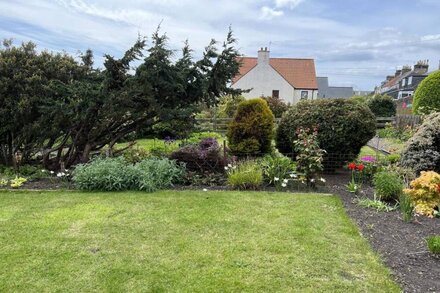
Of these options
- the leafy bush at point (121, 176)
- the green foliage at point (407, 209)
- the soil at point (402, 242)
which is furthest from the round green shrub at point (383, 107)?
the leafy bush at point (121, 176)

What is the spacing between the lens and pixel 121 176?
5.98m

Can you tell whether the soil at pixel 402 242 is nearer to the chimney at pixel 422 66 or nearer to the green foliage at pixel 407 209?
the green foliage at pixel 407 209

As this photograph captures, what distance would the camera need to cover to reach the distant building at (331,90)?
5188 centimetres

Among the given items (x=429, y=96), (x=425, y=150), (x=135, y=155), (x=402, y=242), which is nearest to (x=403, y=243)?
(x=402, y=242)

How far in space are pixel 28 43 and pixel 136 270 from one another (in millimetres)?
5888

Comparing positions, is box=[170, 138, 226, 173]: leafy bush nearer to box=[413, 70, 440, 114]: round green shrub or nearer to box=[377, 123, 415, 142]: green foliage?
box=[377, 123, 415, 142]: green foliage

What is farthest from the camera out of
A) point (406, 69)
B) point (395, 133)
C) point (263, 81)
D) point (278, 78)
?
point (406, 69)

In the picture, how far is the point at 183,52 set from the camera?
24.4ft

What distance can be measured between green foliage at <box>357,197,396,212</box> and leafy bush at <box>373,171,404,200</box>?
179 mm

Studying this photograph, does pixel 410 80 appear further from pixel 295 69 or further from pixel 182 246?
pixel 182 246

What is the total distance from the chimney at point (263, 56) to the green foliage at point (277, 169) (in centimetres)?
2571

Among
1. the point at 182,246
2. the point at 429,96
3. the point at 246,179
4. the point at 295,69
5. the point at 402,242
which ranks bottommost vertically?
the point at 182,246

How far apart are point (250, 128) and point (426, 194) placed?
3.94 metres

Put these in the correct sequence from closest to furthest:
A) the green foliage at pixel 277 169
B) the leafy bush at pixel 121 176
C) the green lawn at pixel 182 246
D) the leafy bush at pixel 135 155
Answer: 1. the green lawn at pixel 182 246
2. the leafy bush at pixel 121 176
3. the green foliage at pixel 277 169
4. the leafy bush at pixel 135 155
